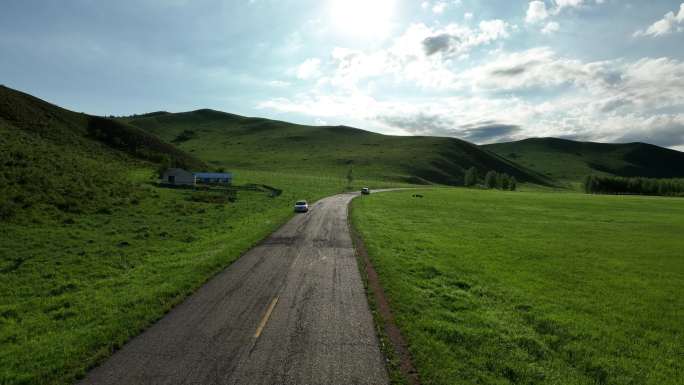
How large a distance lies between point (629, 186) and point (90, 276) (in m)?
189

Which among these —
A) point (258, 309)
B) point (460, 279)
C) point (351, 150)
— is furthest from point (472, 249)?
point (351, 150)

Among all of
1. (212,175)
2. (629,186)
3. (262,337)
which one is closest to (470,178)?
(629,186)

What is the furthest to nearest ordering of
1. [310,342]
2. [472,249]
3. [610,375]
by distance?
[472,249] < [310,342] < [610,375]

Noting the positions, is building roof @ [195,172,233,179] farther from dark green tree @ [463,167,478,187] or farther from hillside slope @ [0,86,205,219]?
dark green tree @ [463,167,478,187]

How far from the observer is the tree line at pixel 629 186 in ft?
463

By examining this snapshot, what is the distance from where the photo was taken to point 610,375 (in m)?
8.21

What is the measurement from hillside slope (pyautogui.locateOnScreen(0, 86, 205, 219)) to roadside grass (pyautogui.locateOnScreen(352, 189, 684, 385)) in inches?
1189

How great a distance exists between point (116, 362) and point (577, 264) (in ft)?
72.8

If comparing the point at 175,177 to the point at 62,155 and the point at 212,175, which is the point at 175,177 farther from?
the point at 62,155

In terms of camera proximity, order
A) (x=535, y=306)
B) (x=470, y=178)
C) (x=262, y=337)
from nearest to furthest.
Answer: (x=262, y=337) → (x=535, y=306) → (x=470, y=178)

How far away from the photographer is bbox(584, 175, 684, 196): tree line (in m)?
141

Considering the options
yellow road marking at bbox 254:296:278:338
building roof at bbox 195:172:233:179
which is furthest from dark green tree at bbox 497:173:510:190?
yellow road marking at bbox 254:296:278:338

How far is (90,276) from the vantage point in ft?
50.1

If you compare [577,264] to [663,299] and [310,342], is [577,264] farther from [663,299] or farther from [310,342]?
[310,342]
